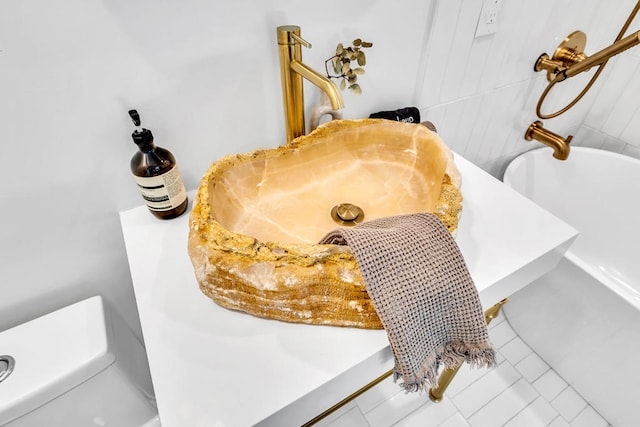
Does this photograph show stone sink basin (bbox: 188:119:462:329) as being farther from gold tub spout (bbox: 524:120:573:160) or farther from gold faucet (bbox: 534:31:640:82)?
gold tub spout (bbox: 524:120:573:160)

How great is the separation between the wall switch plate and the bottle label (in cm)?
78

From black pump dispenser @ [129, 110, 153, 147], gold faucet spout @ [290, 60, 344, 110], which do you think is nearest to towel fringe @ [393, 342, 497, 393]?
gold faucet spout @ [290, 60, 344, 110]

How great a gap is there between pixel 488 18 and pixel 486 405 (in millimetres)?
1119

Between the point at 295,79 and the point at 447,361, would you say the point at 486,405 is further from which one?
the point at 295,79

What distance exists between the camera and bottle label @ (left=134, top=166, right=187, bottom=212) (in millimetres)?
567

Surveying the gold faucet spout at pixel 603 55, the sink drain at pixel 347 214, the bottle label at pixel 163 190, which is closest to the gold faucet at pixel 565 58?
the gold faucet spout at pixel 603 55

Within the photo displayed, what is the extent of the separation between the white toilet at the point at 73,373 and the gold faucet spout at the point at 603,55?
1.34 metres

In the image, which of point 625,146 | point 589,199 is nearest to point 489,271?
point 589,199

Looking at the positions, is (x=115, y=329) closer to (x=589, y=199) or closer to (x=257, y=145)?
(x=257, y=145)

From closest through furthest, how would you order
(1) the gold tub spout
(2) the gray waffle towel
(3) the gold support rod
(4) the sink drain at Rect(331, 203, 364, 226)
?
(2) the gray waffle towel
(3) the gold support rod
(4) the sink drain at Rect(331, 203, 364, 226)
(1) the gold tub spout

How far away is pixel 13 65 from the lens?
469mm

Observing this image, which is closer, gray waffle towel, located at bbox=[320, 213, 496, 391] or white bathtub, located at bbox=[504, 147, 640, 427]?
gray waffle towel, located at bbox=[320, 213, 496, 391]

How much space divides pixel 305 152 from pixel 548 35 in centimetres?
86

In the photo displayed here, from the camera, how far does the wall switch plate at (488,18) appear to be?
793 millimetres
